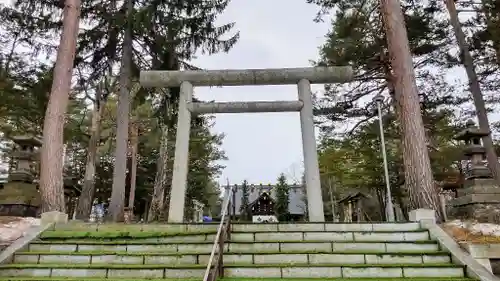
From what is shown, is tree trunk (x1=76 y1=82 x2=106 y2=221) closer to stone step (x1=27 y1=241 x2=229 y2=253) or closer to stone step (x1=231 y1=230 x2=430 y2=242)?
stone step (x1=27 y1=241 x2=229 y2=253)

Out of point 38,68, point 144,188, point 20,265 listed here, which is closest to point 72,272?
point 20,265

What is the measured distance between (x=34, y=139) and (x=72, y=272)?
15.8ft

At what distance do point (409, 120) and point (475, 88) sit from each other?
5.63 meters

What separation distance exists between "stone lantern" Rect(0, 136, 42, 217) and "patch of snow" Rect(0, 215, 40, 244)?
0.74 m

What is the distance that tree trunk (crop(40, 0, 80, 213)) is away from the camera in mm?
7571

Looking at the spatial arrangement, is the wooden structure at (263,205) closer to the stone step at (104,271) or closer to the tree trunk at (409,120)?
the tree trunk at (409,120)

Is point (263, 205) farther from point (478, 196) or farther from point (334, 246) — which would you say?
point (334, 246)

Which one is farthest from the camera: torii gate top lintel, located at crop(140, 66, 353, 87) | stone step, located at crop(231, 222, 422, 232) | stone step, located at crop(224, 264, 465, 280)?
torii gate top lintel, located at crop(140, 66, 353, 87)

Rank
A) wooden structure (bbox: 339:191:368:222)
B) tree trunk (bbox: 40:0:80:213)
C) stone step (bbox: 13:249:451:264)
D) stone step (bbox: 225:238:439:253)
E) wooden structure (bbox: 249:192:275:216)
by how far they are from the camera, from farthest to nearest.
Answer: wooden structure (bbox: 249:192:275:216)
wooden structure (bbox: 339:191:368:222)
tree trunk (bbox: 40:0:80:213)
stone step (bbox: 225:238:439:253)
stone step (bbox: 13:249:451:264)

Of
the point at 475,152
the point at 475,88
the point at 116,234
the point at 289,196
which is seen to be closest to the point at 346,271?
the point at 116,234

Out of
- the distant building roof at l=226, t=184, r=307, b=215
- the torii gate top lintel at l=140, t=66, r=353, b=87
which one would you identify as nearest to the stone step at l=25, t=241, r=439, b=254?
the torii gate top lintel at l=140, t=66, r=353, b=87

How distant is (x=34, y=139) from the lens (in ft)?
27.6

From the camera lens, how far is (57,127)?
7992 mm

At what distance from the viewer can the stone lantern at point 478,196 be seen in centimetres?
696
